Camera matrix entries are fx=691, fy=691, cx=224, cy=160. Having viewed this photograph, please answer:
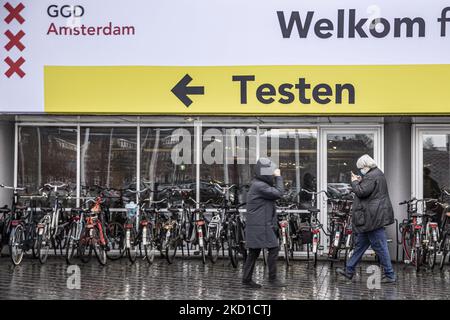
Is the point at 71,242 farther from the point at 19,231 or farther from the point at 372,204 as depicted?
the point at 372,204

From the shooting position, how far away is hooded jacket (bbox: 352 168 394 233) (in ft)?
33.7

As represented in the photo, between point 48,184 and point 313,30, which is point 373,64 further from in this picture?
point 48,184

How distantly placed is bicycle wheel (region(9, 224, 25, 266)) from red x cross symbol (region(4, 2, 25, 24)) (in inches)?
141

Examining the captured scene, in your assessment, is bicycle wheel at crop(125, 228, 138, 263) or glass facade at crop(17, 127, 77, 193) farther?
glass facade at crop(17, 127, 77, 193)

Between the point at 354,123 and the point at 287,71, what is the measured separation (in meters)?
2.15

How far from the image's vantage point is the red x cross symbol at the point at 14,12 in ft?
39.7

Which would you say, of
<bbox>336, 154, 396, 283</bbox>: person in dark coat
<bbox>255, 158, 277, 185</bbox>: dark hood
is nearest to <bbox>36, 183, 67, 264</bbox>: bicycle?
<bbox>255, 158, 277, 185</bbox>: dark hood

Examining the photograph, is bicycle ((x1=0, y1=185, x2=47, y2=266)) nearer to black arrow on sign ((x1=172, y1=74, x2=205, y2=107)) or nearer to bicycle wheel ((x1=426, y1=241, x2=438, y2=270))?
black arrow on sign ((x1=172, y1=74, x2=205, y2=107))

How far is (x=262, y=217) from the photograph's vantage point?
9.89 metres

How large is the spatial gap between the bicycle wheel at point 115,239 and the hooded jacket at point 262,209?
3.75 meters

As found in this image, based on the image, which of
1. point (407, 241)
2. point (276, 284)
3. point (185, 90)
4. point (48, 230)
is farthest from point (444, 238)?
point (48, 230)

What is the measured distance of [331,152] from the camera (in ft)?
43.5

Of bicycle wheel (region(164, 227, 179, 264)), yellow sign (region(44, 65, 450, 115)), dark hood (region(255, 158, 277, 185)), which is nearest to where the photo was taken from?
dark hood (region(255, 158, 277, 185))
